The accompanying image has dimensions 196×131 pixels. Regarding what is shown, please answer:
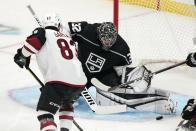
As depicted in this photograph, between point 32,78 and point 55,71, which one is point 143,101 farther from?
point 32,78

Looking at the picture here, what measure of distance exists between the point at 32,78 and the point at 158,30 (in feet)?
5.29

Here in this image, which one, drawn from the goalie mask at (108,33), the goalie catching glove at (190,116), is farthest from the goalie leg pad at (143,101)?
the goalie catching glove at (190,116)

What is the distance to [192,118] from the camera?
3002mm

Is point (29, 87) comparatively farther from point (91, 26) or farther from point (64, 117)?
point (64, 117)

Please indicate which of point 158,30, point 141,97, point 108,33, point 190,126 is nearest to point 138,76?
point 141,97

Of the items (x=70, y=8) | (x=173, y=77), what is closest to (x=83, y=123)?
(x=173, y=77)

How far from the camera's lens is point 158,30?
516 cm

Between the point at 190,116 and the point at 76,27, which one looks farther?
the point at 76,27

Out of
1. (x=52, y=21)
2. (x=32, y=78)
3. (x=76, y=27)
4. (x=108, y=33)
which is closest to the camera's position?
(x=52, y=21)

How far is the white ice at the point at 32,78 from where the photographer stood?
3.38m

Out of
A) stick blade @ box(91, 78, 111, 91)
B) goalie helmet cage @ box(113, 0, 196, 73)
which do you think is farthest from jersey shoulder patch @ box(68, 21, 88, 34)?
goalie helmet cage @ box(113, 0, 196, 73)

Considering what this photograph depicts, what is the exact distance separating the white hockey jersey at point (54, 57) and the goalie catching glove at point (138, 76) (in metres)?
0.88

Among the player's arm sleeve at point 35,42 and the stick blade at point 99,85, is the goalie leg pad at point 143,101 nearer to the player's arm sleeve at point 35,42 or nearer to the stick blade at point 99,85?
the stick blade at point 99,85

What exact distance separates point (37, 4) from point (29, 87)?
3.23 metres
